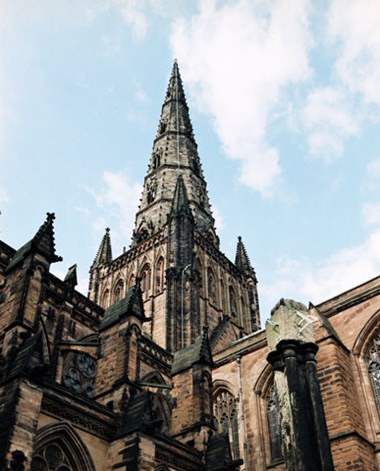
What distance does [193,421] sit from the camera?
49.3ft

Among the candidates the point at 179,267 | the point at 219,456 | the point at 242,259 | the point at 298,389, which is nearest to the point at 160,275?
the point at 179,267

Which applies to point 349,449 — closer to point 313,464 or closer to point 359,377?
point 359,377

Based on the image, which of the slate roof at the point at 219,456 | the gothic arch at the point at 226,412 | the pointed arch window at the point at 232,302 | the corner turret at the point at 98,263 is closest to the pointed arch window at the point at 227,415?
the gothic arch at the point at 226,412

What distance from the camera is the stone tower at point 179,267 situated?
2741 centimetres

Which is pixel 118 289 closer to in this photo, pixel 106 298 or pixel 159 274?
pixel 106 298

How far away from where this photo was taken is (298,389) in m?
5.97

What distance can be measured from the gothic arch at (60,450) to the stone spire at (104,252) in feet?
81.3

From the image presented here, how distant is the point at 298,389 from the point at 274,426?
1294 cm

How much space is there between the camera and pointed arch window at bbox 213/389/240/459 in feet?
63.0

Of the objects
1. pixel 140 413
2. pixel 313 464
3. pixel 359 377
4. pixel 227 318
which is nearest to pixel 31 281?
pixel 140 413

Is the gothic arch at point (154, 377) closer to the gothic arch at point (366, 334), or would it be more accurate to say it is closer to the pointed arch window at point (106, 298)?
the gothic arch at point (366, 334)

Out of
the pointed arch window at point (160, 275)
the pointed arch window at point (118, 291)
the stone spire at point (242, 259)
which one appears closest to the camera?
the pointed arch window at point (160, 275)

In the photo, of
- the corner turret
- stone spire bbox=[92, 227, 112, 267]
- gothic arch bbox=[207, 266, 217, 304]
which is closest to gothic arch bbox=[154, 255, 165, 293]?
gothic arch bbox=[207, 266, 217, 304]

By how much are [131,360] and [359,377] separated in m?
7.15
